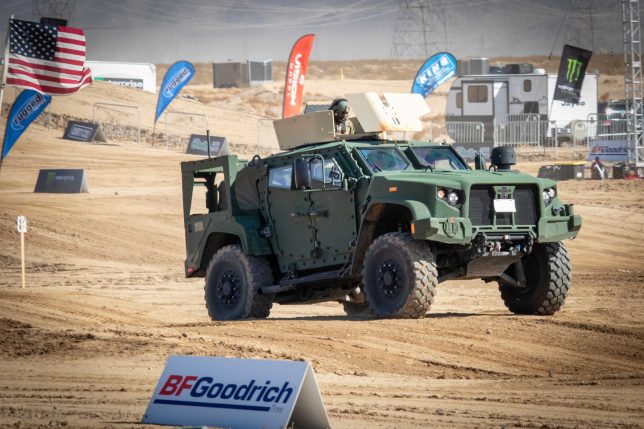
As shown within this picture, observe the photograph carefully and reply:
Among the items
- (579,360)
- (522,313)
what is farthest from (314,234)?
(579,360)

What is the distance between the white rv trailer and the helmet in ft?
127

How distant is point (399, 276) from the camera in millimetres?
13898

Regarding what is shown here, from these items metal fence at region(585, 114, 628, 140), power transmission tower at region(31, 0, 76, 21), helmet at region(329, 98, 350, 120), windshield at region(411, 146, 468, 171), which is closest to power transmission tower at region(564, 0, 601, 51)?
power transmission tower at region(31, 0, 76, 21)

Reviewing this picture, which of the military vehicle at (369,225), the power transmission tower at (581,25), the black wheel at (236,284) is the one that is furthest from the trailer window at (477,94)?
the power transmission tower at (581,25)

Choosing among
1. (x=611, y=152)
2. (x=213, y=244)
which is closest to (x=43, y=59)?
(x=213, y=244)

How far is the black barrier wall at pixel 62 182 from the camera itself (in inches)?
1324

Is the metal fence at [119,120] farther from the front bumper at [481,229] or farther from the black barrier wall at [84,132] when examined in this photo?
the front bumper at [481,229]

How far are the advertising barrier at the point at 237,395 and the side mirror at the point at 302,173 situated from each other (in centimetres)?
619

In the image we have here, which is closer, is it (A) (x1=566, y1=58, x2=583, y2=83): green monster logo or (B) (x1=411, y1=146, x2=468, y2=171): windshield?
(B) (x1=411, y1=146, x2=468, y2=171): windshield

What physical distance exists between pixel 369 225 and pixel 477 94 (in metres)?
41.0

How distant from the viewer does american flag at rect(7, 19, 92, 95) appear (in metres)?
22.3

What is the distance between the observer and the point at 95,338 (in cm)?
1309

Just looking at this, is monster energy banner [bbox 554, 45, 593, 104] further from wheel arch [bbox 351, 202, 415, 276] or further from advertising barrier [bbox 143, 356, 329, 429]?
advertising barrier [bbox 143, 356, 329, 429]

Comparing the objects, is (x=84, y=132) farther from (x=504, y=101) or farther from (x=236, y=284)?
(x=236, y=284)
